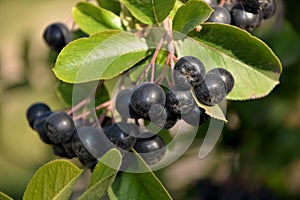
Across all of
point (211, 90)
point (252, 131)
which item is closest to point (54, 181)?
point (211, 90)

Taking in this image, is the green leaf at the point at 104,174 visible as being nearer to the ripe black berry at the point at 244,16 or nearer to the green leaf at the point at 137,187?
the green leaf at the point at 137,187

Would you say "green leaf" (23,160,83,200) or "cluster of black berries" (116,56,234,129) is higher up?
"cluster of black berries" (116,56,234,129)

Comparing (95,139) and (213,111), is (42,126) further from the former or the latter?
(213,111)

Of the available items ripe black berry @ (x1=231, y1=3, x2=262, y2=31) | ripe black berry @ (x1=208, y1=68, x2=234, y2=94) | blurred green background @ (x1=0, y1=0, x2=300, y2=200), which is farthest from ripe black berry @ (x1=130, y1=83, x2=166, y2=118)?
blurred green background @ (x1=0, y1=0, x2=300, y2=200)

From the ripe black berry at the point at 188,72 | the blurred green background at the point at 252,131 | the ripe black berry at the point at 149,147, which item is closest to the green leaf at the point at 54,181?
the ripe black berry at the point at 149,147

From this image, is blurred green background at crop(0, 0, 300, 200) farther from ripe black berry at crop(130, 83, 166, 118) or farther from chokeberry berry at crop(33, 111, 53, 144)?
ripe black berry at crop(130, 83, 166, 118)
